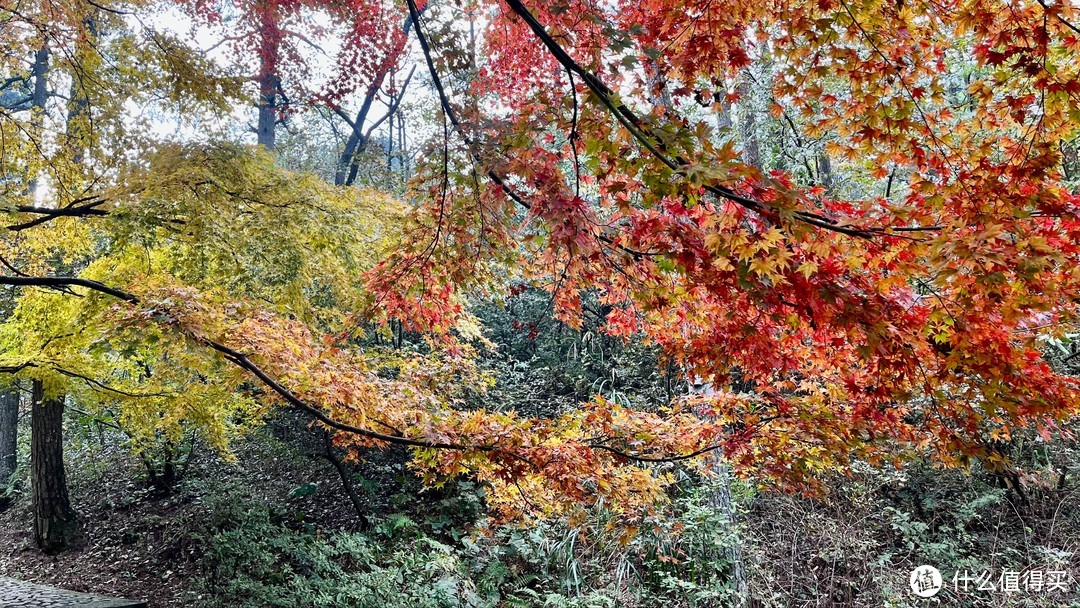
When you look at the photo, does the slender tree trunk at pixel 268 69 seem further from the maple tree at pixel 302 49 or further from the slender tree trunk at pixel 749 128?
the slender tree trunk at pixel 749 128

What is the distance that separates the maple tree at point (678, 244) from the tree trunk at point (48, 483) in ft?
10.1

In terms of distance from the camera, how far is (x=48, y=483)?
7992mm

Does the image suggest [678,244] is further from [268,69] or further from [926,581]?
[268,69]

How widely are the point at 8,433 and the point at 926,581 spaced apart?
14.9 m

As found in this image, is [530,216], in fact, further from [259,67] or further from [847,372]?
[259,67]

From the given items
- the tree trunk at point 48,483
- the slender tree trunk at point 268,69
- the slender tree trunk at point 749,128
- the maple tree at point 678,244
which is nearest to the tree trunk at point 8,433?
the tree trunk at point 48,483

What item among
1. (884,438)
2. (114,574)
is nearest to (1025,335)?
Answer: (884,438)

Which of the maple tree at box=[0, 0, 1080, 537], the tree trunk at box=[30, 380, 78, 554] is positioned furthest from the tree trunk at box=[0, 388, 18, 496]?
the maple tree at box=[0, 0, 1080, 537]

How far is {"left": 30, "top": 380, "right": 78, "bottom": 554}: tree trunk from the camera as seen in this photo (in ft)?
26.1

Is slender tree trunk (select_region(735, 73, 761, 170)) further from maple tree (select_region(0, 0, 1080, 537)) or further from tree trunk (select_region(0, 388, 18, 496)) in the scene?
tree trunk (select_region(0, 388, 18, 496))

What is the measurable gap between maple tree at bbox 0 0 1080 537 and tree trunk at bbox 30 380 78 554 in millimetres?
3064

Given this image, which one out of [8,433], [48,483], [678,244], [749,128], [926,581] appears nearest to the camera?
[678,244]

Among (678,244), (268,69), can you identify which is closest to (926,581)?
(678,244)

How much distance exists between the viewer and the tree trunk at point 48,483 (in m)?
7.95
